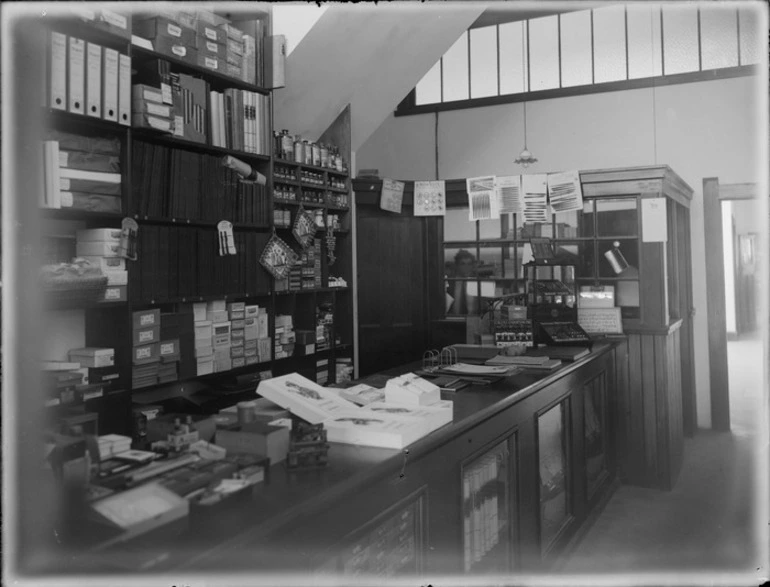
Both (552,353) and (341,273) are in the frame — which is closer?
(552,353)

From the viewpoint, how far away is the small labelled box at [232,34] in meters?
3.95

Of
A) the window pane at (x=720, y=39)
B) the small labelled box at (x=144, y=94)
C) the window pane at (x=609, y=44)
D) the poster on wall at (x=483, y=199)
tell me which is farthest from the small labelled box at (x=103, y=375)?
the window pane at (x=720, y=39)

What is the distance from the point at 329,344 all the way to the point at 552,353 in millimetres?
1990

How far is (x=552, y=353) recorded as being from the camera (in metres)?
3.73

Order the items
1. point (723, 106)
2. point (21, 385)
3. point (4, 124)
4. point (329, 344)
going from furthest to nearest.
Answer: point (723, 106), point (329, 344), point (21, 385), point (4, 124)

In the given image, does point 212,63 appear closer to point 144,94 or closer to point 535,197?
point 144,94

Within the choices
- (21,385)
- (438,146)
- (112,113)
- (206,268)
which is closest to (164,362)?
(206,268)

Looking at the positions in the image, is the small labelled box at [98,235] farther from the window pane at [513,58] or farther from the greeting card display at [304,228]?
the window pane at [513,58]

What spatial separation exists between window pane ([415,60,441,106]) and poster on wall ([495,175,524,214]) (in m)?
2.80

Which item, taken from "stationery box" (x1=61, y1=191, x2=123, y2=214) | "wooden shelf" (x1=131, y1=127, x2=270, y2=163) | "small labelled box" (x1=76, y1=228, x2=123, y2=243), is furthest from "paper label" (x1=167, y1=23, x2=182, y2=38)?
"small labelled box" (x1=76, y1=228, x2=123, y2=243)

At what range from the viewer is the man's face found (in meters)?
5.73

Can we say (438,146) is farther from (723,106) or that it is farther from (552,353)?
(552,353)

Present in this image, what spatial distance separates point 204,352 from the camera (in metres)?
3.92

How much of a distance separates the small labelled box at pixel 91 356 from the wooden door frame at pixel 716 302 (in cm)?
501
